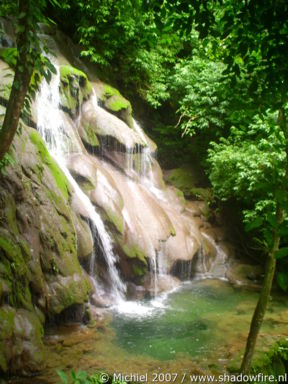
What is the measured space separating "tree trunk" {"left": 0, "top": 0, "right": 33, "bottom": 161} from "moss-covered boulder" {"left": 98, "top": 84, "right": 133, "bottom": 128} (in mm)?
8965

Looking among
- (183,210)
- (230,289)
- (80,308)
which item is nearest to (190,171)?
(183,210)

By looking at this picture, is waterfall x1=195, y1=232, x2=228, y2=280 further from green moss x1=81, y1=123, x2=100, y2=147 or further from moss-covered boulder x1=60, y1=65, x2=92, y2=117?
moss-covered boulder x1=60, y1=65, x2=92, y2=117

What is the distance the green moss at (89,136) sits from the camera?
1148 centimetres

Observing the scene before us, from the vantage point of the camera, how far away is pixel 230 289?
1097 centimetres

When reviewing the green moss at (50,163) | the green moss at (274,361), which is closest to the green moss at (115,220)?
the green moss at (50,163)

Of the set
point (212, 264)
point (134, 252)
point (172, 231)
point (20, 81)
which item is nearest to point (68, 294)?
point (134, 252)

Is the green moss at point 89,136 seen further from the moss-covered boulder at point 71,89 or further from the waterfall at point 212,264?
the waterfall at point 212,264

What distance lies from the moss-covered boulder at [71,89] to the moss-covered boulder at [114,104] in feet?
4.14

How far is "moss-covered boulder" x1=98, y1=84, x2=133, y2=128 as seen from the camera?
13078 mm

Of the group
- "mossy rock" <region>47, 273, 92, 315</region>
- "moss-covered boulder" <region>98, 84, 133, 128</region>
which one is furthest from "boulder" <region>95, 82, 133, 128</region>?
"mossy rock" <region>47, 273, 92, 315</region>

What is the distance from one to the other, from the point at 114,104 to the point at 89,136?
2.29 meters

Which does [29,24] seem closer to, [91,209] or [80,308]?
[80,308]

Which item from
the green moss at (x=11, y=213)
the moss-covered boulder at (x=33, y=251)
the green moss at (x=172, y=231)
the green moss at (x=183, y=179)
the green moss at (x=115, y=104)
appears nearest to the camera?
the moss-covered boulder at (x=33, y=251)

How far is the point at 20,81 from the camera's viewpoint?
13.2 feet
